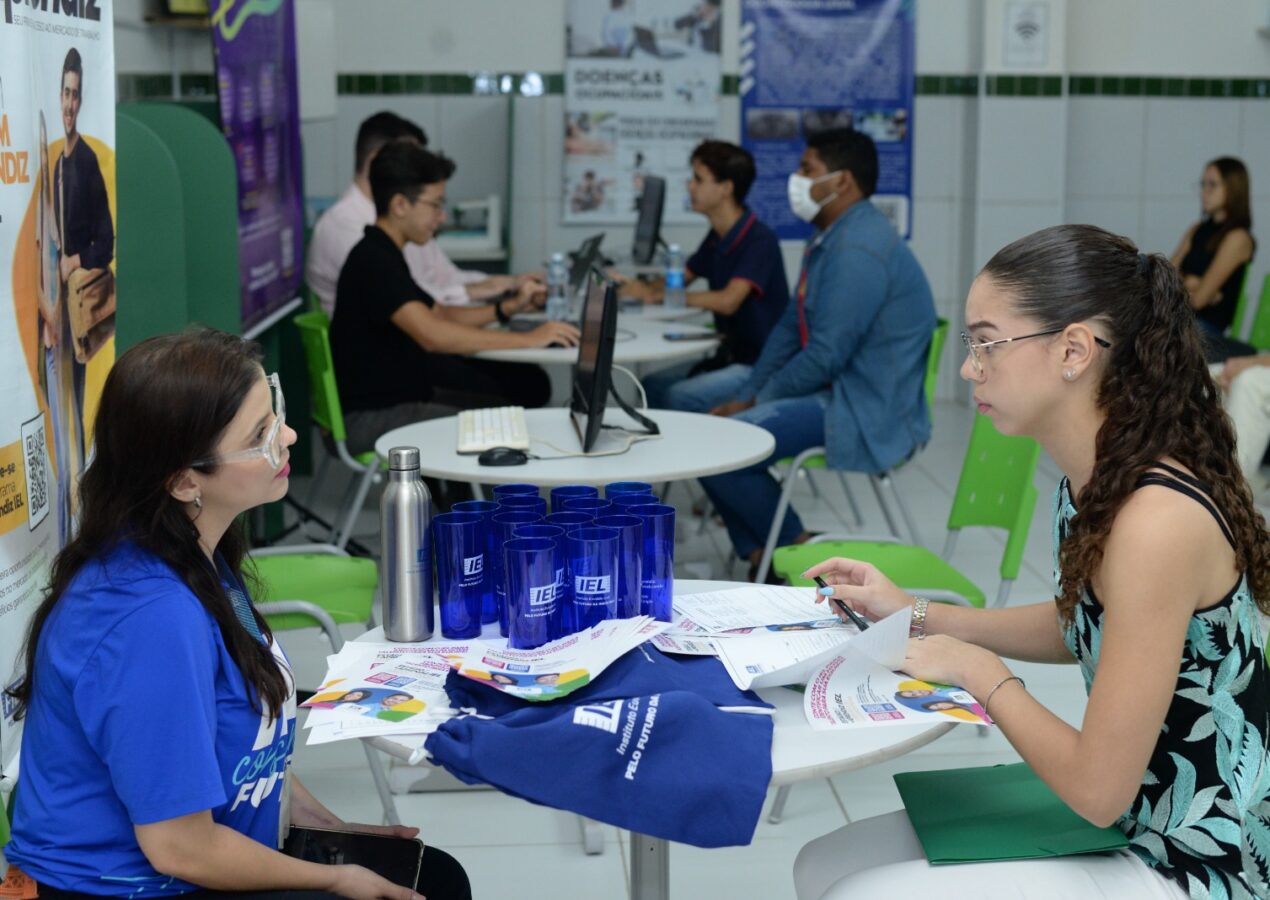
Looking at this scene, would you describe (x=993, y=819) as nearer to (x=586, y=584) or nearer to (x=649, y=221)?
(x=586, y=584)

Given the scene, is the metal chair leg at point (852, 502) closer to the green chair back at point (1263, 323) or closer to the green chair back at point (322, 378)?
the green chair back at point (322, 378)

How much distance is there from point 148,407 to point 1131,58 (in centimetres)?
717

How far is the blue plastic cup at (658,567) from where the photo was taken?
195cm

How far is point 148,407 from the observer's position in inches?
61.3

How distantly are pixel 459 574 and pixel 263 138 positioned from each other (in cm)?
350

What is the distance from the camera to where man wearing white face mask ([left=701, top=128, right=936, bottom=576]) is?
4277 millimetres

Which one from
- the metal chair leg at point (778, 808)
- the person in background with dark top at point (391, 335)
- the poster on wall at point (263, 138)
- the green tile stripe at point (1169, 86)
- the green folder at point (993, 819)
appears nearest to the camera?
the green folder at point (993, 819)

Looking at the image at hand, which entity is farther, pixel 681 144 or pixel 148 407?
pixel 681 144

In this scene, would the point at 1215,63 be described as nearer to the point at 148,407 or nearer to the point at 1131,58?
the point at 1131,58

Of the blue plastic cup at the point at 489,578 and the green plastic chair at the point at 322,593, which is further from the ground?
the blue plastic cup at the point at 489,578

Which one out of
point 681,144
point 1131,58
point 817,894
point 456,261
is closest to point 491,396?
point 456,261

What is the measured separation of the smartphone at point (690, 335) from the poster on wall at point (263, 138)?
4.75 feet

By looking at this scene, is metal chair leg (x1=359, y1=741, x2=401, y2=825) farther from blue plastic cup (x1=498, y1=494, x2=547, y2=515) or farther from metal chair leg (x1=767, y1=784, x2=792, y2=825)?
blue plastic cup (x1=498, y1=494, x2=547, y2=515)

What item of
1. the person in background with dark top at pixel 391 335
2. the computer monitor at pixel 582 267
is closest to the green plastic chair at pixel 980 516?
the person in background with dark top at pixel 391 335
